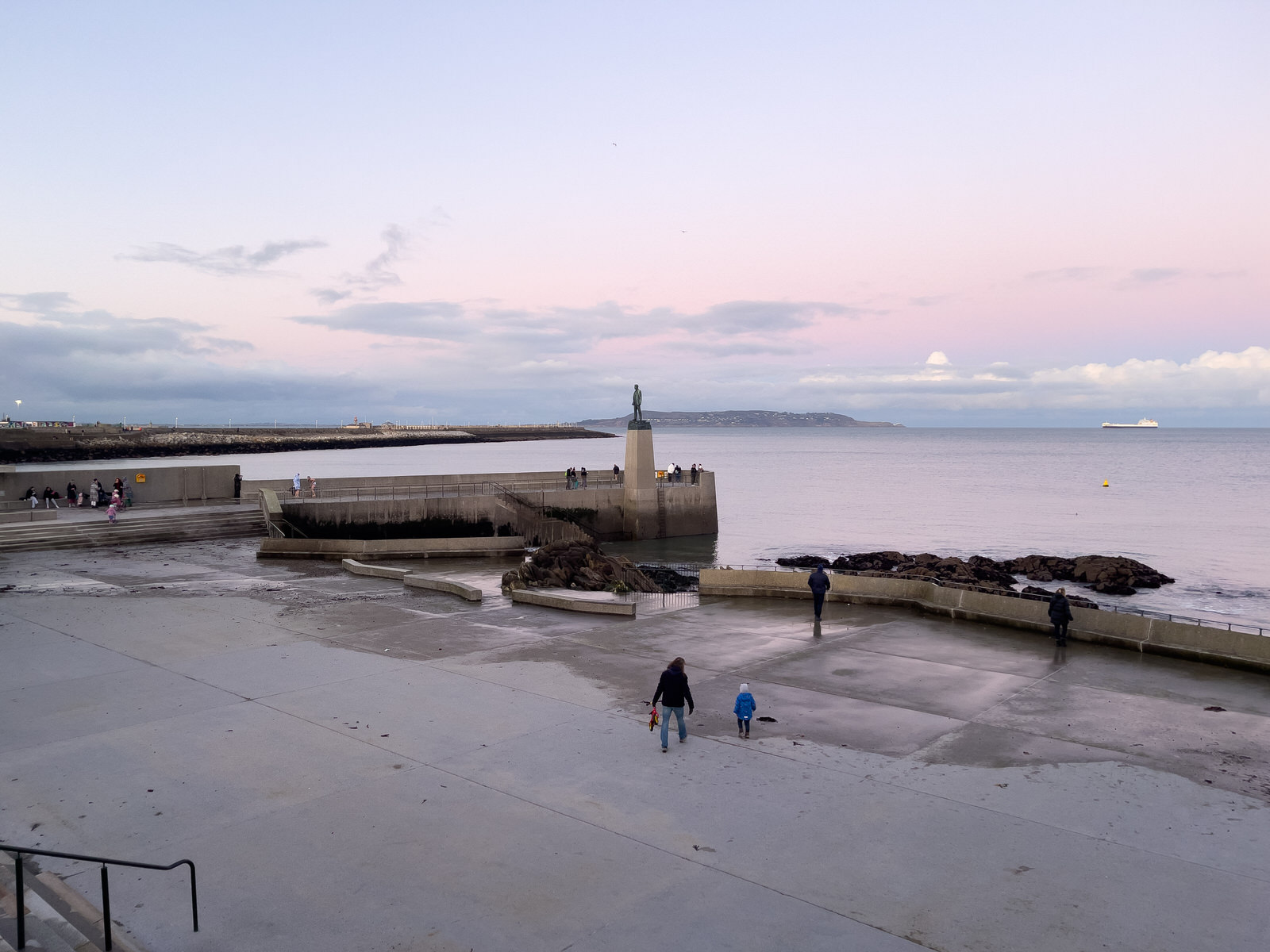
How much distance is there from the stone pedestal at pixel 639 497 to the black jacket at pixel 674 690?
3132 cm

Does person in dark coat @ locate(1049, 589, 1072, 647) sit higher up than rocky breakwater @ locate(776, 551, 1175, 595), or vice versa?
person in dark coat @ locate(1049, 589, 1072, 647)

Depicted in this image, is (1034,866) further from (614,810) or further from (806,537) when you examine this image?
(806,537)

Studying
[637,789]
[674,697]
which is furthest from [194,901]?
[674,697]

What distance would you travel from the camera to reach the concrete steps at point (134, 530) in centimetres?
2689

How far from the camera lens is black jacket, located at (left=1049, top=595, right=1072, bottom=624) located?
602 inches

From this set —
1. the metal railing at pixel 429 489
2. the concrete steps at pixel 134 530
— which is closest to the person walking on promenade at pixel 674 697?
the concrete steps at pixel 134 530

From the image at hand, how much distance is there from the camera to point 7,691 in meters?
12.2

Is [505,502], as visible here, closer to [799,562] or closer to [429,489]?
[429,489]

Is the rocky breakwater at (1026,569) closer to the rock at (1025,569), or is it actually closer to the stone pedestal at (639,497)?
the rock at (1025,569)

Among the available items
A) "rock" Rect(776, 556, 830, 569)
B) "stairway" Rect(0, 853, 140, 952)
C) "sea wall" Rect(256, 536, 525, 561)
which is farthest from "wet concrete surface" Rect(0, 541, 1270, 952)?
"rock" Rect(776, 556, 830, 569)

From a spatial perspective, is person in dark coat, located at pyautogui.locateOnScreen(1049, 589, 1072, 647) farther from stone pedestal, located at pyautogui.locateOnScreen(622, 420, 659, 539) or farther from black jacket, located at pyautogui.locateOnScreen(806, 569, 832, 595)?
stone pedestal, located at pyautogui.locateOnScreen(622, 420, 659, 539)

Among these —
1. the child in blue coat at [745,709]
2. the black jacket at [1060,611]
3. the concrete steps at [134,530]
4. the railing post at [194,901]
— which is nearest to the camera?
the railing post at [194,901]

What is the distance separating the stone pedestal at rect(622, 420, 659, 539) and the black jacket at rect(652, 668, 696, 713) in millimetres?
31323

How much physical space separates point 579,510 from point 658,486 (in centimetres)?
441
